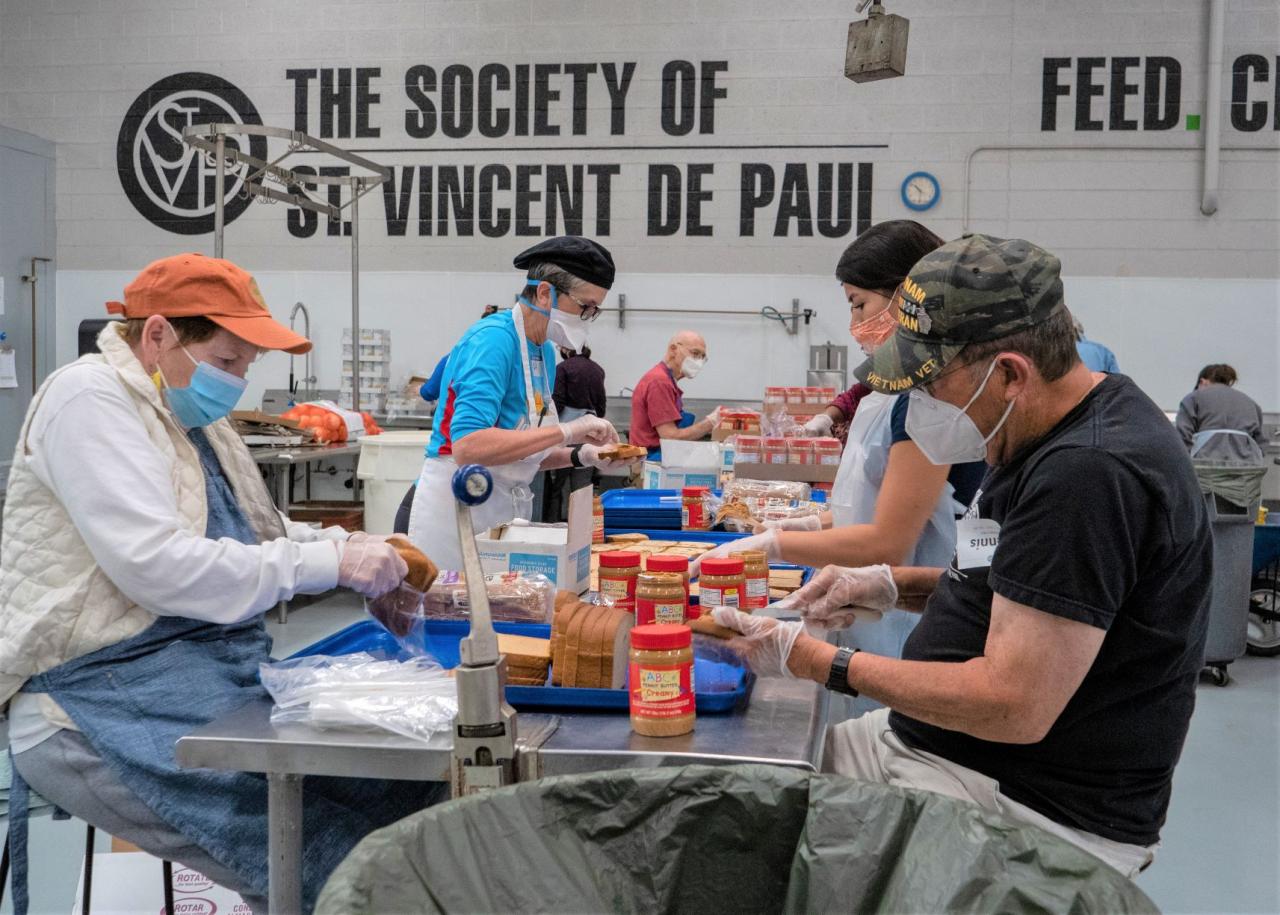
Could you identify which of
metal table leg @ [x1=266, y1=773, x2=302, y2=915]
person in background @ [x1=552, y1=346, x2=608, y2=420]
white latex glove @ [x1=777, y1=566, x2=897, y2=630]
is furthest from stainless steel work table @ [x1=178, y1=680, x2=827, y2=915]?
person in background @ [x1=552, y1=346, x2=608, y2=420]

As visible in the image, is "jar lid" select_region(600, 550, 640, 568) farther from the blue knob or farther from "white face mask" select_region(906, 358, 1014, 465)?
the blue knob

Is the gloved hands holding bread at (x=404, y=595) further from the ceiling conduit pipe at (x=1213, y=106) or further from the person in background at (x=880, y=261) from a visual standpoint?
the ceiling conduit pipe at (x=1213, y=106)

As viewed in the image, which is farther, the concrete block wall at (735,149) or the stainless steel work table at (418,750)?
the concrete block wall at (735,149)

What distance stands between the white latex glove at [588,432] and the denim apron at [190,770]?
1600 mm

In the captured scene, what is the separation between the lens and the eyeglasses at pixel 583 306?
11.0 feet

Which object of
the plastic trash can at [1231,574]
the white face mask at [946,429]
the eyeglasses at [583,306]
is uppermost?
the eyeglasses at [583,306]

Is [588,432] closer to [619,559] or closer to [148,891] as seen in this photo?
[619,559]

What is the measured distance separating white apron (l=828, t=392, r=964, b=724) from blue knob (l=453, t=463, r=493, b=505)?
45.5 inches

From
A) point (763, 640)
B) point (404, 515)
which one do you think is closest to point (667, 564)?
point (763, 640)

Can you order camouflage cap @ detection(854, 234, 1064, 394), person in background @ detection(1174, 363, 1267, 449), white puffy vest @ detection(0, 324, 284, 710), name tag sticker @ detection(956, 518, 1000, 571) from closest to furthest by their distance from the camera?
1. camouflage cap @ detection(854, 234, 1064, 394)
2. name tag sticker @ detection(956, 518, 1000, 571)
3. white puffy vest @ detection(0, 324, 284, 710)
4. person in background @ detection(1174, 363, 1267, 449)

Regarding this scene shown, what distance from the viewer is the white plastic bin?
6191 mm

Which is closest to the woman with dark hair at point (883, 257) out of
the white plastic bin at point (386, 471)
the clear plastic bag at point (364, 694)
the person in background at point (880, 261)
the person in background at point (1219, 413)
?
the person in background at point (880, 261)

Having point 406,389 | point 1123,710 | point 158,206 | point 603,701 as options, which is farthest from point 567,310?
point 158,206

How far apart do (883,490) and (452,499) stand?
1.44 meters
